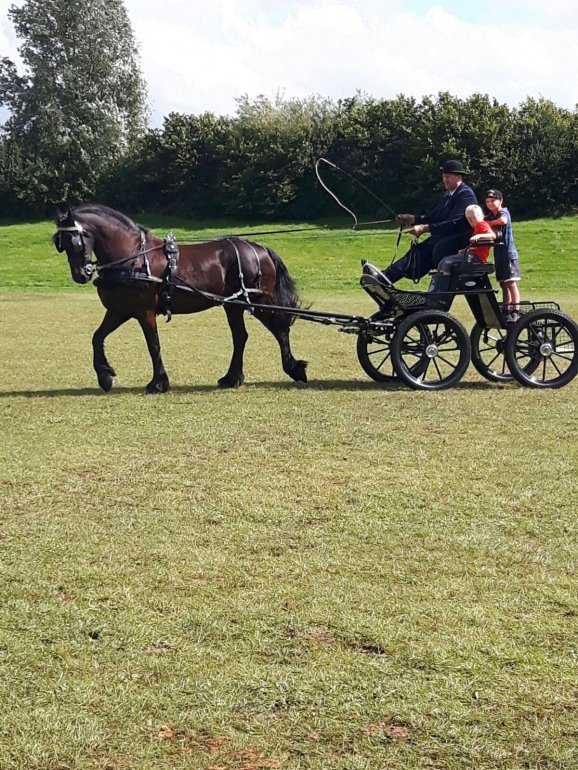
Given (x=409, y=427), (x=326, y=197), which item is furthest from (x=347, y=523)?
(x=326, y=197)

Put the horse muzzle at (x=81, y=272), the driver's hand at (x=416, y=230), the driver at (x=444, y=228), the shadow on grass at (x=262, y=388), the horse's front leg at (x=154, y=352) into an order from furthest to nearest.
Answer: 1. the shadow on grass at (x=262, y=388)
2. the horse's front leg at (x=154, y=352)
3. the driver at (x=444, y=228)
4. the driver's hand at (x=416, y=230)
5. the horse muzzle at (x=81, y=272)

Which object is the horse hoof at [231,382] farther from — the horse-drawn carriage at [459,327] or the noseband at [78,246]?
the noseband at [78,246]

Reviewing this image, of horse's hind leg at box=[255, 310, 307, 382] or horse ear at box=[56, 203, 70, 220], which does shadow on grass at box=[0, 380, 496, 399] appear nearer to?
horse's hind leg at box=[255, 310, 307, 382]

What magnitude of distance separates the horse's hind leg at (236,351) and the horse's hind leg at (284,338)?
0.24 metres

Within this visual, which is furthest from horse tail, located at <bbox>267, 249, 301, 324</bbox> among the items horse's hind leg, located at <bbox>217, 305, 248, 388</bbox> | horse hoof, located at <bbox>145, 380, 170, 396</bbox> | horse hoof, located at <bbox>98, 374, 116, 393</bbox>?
horse hoof, located at <bbox>98, 374, 116, 393</bbox>

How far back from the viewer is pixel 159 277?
10461mm

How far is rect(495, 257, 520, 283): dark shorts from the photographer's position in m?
11.2

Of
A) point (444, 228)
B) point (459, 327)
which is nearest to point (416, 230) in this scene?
point (444, 228)

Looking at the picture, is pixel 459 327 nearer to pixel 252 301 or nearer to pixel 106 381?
pixel 252 301

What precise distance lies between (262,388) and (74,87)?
51.2 meters

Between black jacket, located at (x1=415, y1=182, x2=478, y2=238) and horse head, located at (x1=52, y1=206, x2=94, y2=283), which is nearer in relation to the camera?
horse head, located at (x1=52, y1=206, x2=94, y2=283)

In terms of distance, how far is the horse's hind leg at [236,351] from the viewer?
11.0 m

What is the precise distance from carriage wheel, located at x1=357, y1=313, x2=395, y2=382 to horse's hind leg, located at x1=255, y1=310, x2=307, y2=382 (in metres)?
0.71

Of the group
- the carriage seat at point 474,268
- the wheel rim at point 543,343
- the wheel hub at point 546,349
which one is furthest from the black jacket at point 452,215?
the wheel hub at point 546,349
